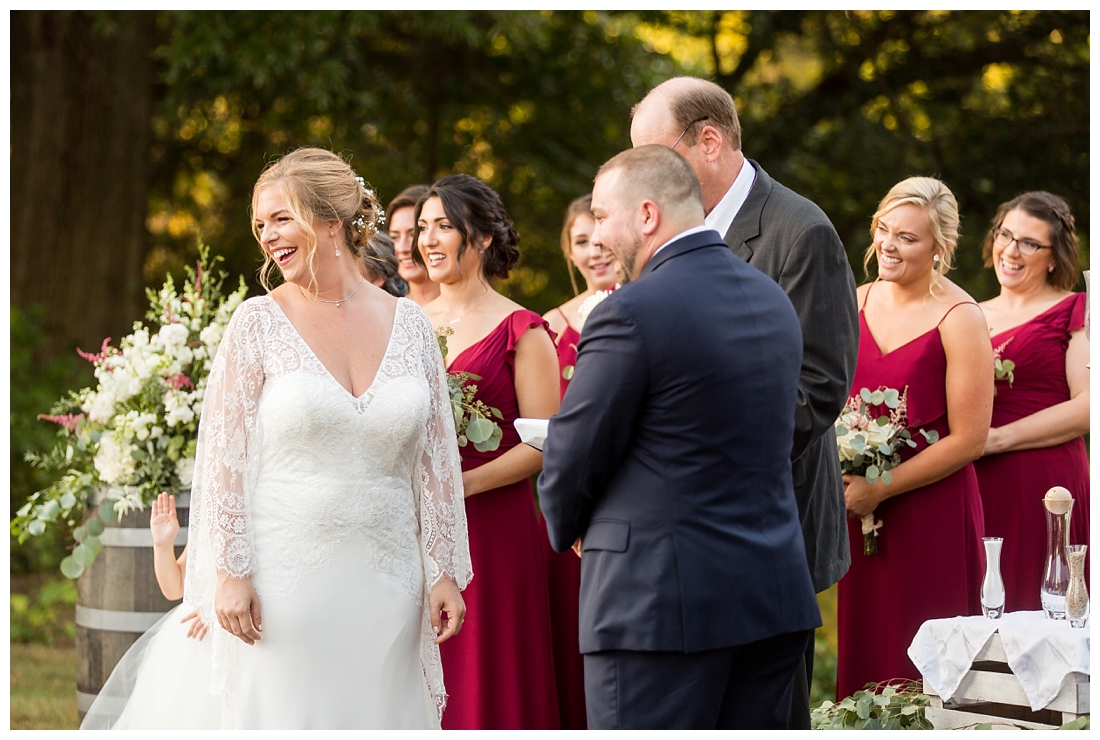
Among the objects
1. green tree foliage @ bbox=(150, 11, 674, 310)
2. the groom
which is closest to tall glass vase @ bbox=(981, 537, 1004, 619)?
the groom

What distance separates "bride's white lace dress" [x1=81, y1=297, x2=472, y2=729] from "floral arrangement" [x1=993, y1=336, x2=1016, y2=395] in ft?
8.66

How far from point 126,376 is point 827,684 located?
5.23m

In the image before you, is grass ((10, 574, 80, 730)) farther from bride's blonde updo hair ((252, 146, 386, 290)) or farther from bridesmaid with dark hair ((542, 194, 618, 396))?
bride's blonde updo hair ((252, 146, 386, 290))

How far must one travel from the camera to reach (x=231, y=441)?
2.94 metres

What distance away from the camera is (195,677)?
3361mm

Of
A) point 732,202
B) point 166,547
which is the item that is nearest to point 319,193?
point 732,202

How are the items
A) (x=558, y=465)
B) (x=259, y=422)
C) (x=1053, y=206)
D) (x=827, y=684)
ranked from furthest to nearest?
1. (x=827, y=684)
2. (x=1053, y=206)
3. (x=259, y=422)
4. (x=558, y=465)

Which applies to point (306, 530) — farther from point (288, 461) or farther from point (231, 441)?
point (231, 441)

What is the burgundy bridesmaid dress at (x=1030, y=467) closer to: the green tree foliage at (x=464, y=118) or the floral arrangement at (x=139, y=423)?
the floral arrangement at (x=139, y=423)

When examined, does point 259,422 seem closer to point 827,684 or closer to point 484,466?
point 484,466

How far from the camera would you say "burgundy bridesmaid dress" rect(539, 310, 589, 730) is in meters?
4.37

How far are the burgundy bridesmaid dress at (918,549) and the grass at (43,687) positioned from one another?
357cm

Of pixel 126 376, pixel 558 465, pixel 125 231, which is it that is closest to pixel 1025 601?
pixel 558 465

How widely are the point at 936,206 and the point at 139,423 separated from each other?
10.3 ft
